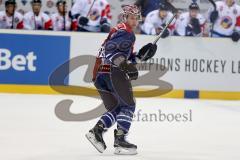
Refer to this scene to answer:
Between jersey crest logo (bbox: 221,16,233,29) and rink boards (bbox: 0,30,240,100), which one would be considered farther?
jersey crest logo (bbox: 221,16,233,29)

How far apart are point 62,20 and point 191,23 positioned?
2.28m

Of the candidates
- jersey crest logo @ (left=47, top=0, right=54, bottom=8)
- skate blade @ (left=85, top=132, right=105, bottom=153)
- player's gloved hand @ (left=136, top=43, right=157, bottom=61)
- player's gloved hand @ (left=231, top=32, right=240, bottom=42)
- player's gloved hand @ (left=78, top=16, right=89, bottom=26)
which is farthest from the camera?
jersey crest logo @ (left=47, top=0, right=54, bottom=8)

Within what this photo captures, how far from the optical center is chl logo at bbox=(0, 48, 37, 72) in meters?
13.1

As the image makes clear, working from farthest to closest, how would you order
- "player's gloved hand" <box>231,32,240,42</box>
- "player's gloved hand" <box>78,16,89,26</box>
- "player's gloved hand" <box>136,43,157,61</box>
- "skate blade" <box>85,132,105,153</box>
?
1. "player's gloved hand" <box>78,16,89,26</box>
2. "player's gloved hand" <box>231,32,240,42</box>
3. "player's gloved hand" <box>136,43,157,61</box>
4. "skate blade" <box>85,132,105,153</box>

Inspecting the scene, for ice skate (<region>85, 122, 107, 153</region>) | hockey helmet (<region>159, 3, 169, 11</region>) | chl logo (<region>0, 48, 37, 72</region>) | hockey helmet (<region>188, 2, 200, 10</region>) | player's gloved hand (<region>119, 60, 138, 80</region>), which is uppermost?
player's gloved hand (<region>119, 60, 138, 80</region>)

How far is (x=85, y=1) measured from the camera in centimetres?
1373

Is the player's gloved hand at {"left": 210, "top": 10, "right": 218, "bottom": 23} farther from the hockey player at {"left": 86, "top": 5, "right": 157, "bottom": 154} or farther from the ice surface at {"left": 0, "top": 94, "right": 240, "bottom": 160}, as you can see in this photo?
the hockey player at {"left": 86, "top": 5, "right": 157, "bottom": 154}

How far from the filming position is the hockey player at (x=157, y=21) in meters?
13.5

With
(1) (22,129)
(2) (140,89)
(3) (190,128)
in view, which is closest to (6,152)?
(1) (22,129)

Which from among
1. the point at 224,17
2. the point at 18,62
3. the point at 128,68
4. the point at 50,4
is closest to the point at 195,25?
the point at 224,17

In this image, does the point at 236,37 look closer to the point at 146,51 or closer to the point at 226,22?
the point at 226,22

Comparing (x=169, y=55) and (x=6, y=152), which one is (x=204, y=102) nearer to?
(x=169, y=55)

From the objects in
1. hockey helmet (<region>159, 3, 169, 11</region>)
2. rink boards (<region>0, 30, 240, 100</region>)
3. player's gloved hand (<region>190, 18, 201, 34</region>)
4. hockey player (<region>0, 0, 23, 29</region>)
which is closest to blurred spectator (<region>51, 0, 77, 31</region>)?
rink boards (<region>0, 30, 240, 100</region>)

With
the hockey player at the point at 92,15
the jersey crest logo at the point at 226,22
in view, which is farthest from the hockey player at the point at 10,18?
the jersey crest logo at the point at 226,22
